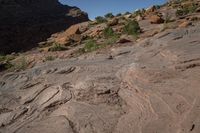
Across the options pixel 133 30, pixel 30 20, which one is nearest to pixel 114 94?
pixel 133 30

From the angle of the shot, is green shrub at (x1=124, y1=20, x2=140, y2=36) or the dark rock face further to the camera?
the dark rock face

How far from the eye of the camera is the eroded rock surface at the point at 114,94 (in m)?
6.73

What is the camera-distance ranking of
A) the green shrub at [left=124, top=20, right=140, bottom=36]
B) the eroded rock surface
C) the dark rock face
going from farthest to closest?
Answer: the dark rock face < the green shrub at [left=124, top=20, right=140, bottom=36] < the eroded rock surface

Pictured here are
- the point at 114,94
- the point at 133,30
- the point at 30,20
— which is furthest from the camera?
the point at 30,20

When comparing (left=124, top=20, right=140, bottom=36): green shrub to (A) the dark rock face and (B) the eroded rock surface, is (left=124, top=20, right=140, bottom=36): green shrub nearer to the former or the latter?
(B) the eroded rock surface

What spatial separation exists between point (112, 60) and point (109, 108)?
12.7 ft

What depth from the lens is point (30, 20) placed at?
4378 cm

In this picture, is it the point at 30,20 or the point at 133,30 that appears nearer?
the point at 133,30

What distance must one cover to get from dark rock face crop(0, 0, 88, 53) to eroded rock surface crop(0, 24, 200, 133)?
76.6 feet

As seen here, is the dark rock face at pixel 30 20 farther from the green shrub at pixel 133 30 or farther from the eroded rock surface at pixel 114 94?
the eroded rock surface at pixel 114 94

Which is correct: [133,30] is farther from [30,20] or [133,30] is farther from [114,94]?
[30,20]

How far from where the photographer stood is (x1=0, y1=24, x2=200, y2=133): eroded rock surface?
6.73 metres

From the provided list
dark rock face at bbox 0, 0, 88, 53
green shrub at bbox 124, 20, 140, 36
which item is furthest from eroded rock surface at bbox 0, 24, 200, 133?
dark rock face at bbox 0, 0, 88, 53

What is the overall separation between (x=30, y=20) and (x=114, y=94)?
3734 cm
